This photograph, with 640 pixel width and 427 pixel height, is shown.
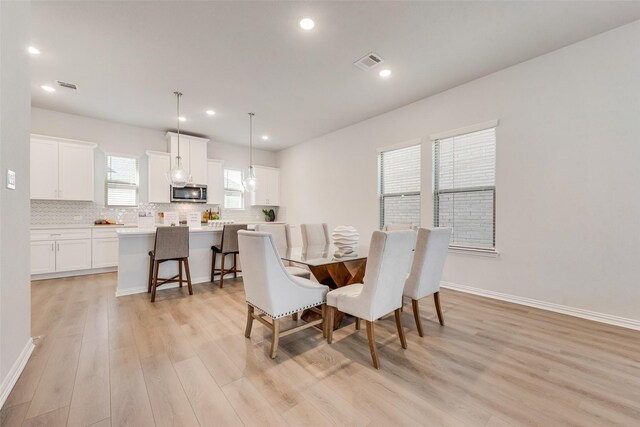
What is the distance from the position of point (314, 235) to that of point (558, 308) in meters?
3.13

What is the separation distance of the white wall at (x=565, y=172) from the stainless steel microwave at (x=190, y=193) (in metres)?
4.80

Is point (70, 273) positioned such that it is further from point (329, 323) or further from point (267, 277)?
point (329, 323)

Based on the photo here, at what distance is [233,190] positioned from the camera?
693 cm

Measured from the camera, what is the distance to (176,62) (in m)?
3.17

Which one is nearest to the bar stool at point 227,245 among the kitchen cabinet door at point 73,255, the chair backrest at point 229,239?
the chair backrest at point 229,239

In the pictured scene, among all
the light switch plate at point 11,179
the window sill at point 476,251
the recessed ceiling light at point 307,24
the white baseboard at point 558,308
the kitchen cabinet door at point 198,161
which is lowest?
the white baseboard at point 558,308

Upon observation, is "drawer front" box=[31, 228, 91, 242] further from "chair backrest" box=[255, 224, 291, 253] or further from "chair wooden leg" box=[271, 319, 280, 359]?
"chair wooden leg" box=[271, 319, 280, 359]

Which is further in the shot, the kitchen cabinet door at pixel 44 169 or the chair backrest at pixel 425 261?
the kitchen cabinet door at pixel 44 169

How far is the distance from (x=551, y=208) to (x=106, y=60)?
5.51m

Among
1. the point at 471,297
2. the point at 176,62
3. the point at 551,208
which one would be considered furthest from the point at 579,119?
the point at 176,62

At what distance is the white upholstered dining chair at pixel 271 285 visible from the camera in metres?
1.96

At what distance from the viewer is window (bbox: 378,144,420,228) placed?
436cm

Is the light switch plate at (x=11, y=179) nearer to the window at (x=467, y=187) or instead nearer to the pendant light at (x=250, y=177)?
the pendant light at (x=250, y=177)

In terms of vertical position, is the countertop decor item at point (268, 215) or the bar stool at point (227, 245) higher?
the countertop decor item at point (268, 215)
